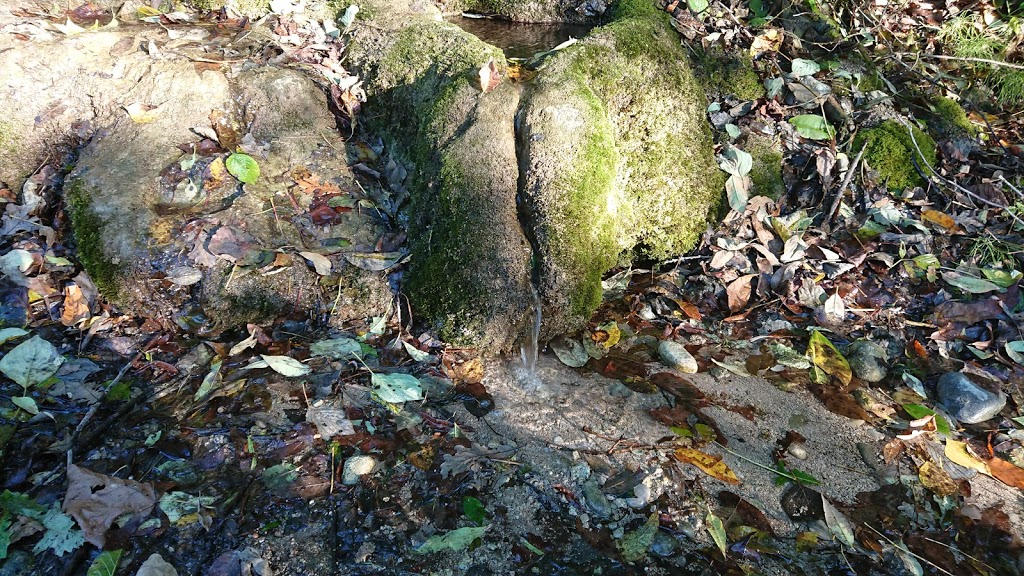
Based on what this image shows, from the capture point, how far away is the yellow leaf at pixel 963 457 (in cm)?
265

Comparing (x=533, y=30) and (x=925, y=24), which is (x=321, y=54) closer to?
(x=533, y=30)

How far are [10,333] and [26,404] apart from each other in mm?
519

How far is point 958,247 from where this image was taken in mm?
3699

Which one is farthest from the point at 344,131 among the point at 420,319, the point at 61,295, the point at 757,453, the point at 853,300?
the point at 853,300

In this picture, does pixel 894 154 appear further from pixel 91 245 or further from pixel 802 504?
pixel 91 245

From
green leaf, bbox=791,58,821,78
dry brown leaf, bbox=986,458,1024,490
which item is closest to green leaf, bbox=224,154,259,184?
green leaf, bbox=791,58,821,78

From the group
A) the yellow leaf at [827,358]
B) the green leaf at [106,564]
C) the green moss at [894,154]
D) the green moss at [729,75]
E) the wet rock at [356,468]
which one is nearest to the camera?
the green leaf at [106,564]

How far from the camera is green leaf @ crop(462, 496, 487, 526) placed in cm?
220

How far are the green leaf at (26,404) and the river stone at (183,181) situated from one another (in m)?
0.65

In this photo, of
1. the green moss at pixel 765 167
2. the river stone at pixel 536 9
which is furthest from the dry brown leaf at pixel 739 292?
the river stone at pixel 536 9

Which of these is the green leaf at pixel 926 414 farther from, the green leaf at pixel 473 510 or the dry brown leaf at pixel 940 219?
the green leaf at pixel 473 510

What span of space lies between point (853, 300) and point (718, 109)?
1.56 meters

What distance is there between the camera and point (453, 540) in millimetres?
2113

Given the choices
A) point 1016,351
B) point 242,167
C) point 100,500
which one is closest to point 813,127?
point 1016,351
